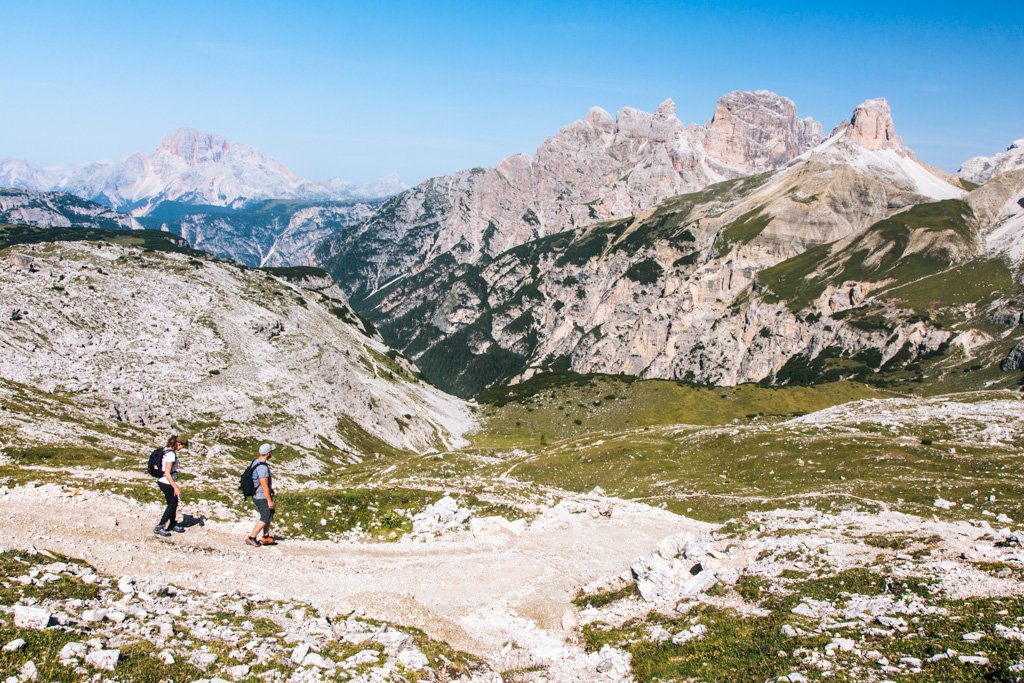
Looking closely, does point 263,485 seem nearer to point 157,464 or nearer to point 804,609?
point 157,464

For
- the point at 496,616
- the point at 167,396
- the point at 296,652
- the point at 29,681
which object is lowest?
the point at 167,396

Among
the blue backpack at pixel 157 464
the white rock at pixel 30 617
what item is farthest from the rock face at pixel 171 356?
the white rock at pixel 30 617

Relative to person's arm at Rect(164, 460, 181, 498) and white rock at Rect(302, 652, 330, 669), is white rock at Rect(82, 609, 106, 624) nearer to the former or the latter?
white rock at Rect(302, 652, 330, 669)

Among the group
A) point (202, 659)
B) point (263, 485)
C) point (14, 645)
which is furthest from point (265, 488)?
point (14, 645)

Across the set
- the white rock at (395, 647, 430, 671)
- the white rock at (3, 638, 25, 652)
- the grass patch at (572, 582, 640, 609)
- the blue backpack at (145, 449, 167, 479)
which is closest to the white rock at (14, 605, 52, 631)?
the white rock at (3, 638, 25, 652)

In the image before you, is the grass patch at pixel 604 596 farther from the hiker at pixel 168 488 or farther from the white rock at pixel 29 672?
the white rock at pixel 29 672

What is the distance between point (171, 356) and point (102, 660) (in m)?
128

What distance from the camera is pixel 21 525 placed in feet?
87.1

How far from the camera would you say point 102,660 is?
14883 millimetres

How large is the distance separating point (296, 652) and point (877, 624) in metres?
19.2

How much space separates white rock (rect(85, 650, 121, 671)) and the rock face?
72.6 meters

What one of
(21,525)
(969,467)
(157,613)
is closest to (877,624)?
(157,613)

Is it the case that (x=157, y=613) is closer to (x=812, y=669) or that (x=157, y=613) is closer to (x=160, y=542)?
(x=160, y=542)

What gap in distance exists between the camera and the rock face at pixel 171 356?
106663 millimetres
